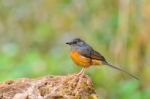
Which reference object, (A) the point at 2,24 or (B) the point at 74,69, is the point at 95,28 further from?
(A) the point at 2,24

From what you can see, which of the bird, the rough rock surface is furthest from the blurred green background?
the rough rock surface

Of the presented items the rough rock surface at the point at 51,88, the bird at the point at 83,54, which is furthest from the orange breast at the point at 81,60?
the rough rock surface at the point at 51,88

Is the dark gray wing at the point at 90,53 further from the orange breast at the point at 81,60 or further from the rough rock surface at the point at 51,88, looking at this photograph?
the rough rock surface at the point at 51,88

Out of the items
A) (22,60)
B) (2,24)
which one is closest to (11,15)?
(2,24)

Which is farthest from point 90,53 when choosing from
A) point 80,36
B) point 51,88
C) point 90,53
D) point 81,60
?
point 80,36

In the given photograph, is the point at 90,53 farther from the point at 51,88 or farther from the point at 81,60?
the point at 51,88

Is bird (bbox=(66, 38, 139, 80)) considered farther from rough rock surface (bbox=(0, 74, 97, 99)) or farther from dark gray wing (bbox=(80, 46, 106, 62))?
rough rock surface (bbox=(0, 74, 97, 99))

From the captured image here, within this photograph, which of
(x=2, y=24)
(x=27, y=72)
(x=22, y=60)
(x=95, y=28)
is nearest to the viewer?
(x=27, y=72)
